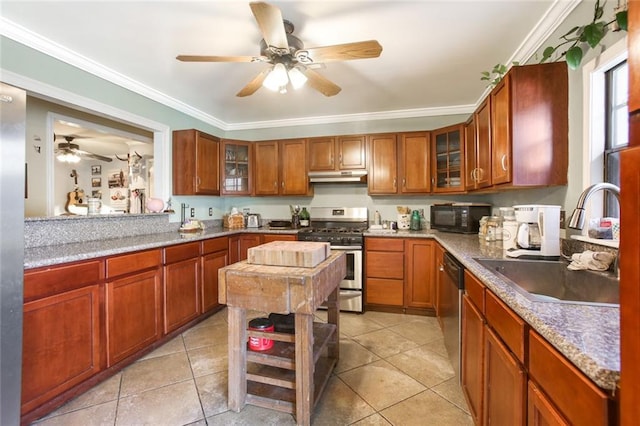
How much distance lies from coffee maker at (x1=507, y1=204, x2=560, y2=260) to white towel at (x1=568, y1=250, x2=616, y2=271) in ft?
0.74

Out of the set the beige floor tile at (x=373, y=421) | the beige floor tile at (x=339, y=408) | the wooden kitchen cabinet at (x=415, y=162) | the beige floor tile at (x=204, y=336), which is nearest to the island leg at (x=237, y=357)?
the beige floor tile at (x=339, y=408)

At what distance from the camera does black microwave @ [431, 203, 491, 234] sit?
2977 millimetres

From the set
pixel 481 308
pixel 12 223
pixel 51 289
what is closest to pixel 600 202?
pixel 481 308

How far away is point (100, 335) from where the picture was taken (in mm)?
1941

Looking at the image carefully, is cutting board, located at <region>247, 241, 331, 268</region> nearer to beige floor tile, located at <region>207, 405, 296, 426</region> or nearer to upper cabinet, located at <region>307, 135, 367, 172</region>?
beige floor tile, located at <region>207, 405, 296, 426</region>

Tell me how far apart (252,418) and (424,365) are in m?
1.33

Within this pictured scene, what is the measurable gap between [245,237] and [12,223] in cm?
238

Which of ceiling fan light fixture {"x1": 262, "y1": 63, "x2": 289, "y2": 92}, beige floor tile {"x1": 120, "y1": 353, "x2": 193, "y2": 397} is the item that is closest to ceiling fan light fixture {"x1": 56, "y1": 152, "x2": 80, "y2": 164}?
beige floor tile {"x1": 120, "y1": 353, "x2": 193, "y2": 397}

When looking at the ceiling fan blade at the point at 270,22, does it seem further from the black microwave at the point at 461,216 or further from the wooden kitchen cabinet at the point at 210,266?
the black microwave at the point at 461,216

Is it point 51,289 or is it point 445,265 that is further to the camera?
point 445,265

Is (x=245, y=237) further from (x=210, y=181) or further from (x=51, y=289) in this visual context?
(x=51, y=289)

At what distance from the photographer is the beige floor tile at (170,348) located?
2.35 meters

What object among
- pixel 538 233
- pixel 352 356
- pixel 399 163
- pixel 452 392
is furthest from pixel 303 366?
pixel 399 163

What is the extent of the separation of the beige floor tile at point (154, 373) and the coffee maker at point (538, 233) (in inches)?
97.6
